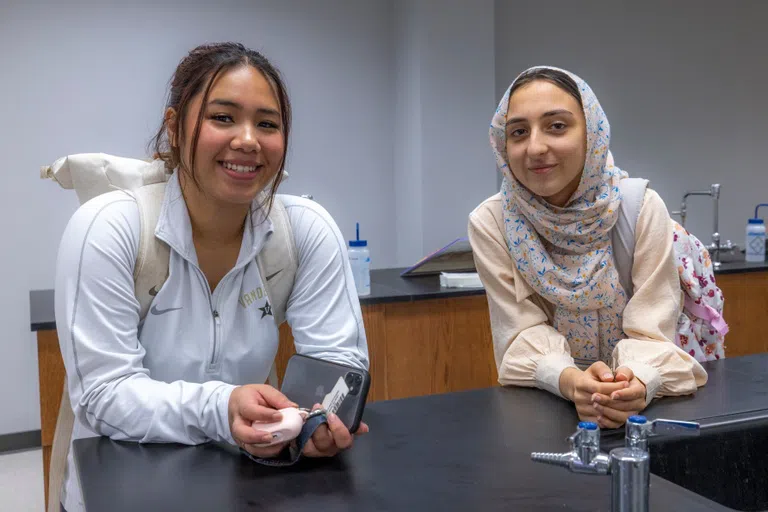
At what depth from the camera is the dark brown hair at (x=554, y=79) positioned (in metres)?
1.55

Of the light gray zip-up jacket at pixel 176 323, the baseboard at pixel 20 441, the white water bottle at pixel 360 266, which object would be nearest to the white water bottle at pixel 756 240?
the white water bottle at pixel 360 266

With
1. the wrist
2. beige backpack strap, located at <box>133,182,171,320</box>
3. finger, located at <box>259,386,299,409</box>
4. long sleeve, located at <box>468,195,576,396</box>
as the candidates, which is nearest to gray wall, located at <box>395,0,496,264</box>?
long sleeve, located at <box>468,195,576,396</box>

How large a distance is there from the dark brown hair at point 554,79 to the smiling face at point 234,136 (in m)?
0.54

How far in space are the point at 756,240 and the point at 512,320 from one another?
2133mm

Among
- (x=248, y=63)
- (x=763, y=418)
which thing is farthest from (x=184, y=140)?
(x=763, y=418)

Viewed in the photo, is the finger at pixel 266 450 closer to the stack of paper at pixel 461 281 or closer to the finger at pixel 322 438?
the finger at pixel 322 438

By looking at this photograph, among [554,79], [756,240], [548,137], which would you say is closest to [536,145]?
[548,137]

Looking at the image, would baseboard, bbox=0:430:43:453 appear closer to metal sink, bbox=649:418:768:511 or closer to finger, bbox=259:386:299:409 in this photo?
finger, bbox=259:386:299:409

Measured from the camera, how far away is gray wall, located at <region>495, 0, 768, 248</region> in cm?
414

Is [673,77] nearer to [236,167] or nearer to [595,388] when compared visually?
[595,388]

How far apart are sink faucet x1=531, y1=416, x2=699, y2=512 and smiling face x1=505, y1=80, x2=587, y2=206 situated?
2.45 ft

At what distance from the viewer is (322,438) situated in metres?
1.08

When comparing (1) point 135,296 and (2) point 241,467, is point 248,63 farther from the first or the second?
(2) point 241,467

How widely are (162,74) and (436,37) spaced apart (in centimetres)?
131
